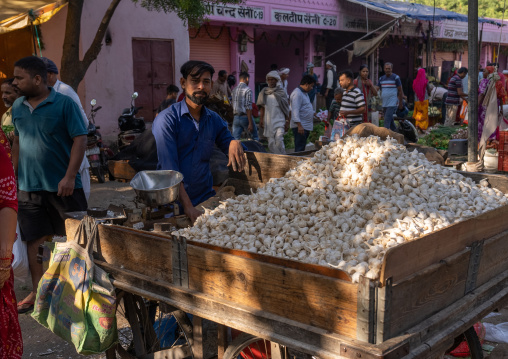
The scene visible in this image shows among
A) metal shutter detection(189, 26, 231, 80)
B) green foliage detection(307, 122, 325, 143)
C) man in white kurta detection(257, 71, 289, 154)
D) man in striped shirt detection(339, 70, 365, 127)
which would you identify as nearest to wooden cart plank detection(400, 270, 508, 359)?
man in striped shirt detection(339, 70, 365, 127)

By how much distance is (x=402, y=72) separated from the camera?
25859 millimetres

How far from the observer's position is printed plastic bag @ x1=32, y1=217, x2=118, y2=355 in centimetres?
277

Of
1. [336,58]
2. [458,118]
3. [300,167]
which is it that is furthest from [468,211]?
[336,58]

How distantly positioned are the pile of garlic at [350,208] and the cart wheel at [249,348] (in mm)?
422

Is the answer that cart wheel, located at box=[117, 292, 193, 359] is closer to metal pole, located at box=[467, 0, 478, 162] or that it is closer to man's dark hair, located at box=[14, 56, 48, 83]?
man's dark hair, located at box=[14, 56, 48, 83]

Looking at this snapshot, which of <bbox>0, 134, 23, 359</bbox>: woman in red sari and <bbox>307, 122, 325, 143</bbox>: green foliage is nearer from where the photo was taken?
<bbox>0, 134, 23, 359</bbox>: woman in red sari

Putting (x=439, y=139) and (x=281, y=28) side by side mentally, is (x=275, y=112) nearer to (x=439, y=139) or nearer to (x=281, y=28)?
(x=439, y=139)

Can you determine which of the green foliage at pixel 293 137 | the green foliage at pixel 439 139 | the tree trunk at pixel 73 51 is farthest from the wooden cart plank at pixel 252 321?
the green foliage at pixel 439 139

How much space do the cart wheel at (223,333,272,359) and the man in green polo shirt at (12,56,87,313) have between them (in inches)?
88.5

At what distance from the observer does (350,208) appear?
272cm

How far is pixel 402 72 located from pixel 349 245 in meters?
25.1

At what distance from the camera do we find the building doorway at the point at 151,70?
520 inches

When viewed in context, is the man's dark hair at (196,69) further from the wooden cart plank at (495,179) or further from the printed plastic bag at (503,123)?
the printed plastic bag at (503,123)

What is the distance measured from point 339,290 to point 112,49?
11881 millimetres
